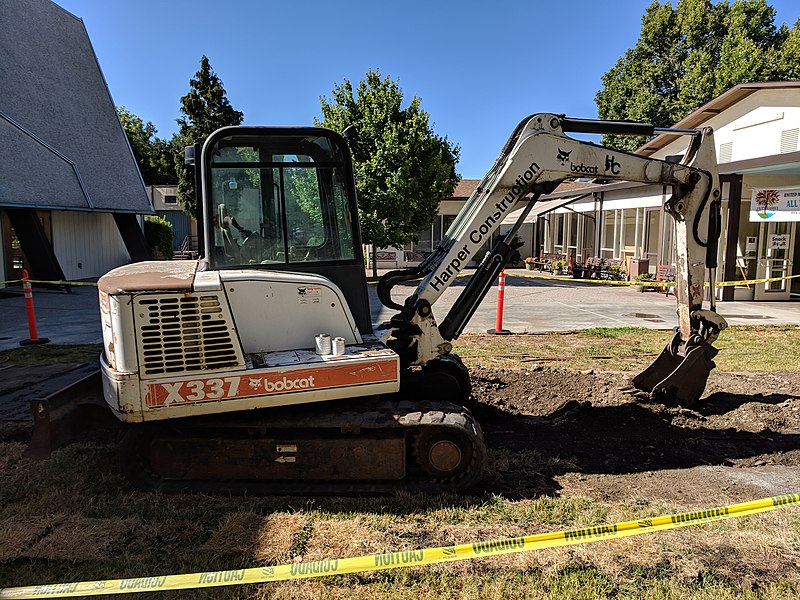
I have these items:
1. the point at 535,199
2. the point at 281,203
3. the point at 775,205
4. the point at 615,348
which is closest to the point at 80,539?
the point at 281,203

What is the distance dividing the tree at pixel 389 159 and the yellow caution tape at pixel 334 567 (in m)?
16.9

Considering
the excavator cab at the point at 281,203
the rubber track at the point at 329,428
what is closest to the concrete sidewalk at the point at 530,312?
the rubber track at the point at 329,428

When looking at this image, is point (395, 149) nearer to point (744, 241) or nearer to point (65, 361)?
point (744, 241)

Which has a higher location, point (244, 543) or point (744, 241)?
point (744, 241)

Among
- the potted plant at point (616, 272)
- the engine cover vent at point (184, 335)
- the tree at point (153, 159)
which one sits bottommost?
the potted plant at point (616, 272)

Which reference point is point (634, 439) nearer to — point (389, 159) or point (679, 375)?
point (679, 375)

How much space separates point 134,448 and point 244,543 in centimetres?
135

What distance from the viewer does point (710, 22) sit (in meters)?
35.2

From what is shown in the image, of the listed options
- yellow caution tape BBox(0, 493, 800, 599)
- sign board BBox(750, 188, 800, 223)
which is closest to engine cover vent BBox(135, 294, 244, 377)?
yellow caution tape BBox(0, 493, 800, 599)

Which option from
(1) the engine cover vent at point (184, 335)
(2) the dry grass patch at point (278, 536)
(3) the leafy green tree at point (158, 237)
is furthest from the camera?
(3) the leafy green tree at point (158, 237)

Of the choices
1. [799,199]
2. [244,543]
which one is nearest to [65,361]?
[244,543]

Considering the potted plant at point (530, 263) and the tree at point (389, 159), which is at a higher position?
the tree at point (389, 159)

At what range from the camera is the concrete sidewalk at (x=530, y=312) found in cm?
1167

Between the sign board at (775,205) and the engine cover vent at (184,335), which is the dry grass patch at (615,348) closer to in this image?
the sign board at (775,205)
